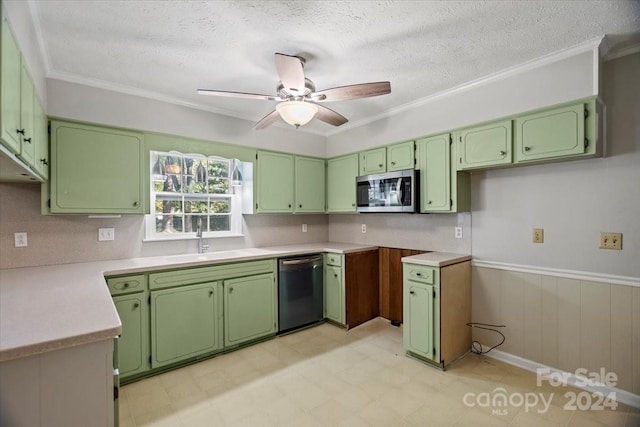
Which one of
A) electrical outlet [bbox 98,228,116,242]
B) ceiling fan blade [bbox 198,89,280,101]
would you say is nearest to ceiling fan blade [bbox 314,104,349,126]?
ceiling fan blade [bbox 198,89,280,101]

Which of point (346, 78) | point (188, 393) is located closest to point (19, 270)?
point (188, 393)

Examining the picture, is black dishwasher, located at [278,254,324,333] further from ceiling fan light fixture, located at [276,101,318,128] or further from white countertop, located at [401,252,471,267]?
ceiling fan light fixture, located at [276,101,318,128]

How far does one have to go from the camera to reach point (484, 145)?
2.62m

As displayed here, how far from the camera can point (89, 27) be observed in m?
1.88

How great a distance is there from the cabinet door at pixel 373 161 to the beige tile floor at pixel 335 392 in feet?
6.54

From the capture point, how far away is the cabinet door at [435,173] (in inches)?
113

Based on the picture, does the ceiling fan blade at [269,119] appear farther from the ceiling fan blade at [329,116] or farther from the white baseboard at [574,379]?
the white baseboard at [574,379]

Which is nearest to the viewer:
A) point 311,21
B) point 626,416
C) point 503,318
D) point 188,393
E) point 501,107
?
point 311,21

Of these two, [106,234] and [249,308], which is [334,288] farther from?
[106,234]

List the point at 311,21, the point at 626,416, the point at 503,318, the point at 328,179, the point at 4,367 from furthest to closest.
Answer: the point at 328,179
the point at 503,318
the point at 626,416
the point at 311,21
the point at 4,367

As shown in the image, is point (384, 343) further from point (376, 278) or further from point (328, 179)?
point (328, 179)

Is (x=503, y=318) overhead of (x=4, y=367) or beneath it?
beneath

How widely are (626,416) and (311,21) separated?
10.8ft

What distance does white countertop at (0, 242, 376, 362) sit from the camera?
104cm
